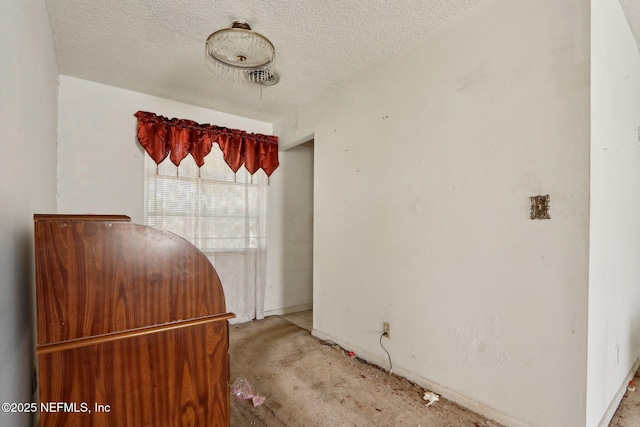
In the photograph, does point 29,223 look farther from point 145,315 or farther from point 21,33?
point 145,315

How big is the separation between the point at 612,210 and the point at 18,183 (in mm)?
2865

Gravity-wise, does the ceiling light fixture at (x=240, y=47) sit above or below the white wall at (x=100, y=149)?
above

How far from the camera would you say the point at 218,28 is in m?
2.09

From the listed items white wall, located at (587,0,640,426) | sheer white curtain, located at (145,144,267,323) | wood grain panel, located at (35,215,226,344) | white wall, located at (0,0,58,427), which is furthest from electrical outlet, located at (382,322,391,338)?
white wall, located at (0,0,58,427)

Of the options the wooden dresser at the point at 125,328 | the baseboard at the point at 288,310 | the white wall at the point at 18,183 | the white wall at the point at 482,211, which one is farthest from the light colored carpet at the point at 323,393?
the white wall at the point at 18,183

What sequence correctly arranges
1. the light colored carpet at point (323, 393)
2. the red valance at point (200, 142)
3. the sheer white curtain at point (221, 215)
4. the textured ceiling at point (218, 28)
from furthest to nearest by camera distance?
the sheer white curtain at point (221, 215), the red valance at point (200, 142), the textured ceiling at point (218, 28), the light colored carpet at point (323, 393)

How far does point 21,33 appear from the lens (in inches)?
49.1

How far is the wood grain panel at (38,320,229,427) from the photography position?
0.91 meters

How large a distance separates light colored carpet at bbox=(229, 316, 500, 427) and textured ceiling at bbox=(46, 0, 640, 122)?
245 cm

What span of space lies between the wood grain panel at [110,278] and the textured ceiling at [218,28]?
157 cm

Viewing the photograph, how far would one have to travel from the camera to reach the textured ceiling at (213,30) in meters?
1.88

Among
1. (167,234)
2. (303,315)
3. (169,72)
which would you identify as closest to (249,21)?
(169,72)

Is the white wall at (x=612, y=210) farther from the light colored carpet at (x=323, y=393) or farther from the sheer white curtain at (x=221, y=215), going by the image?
the sheer white curtain at (x=221, y=215)

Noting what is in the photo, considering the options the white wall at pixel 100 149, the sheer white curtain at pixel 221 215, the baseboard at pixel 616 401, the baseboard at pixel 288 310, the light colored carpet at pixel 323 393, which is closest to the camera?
the baseboard at pixel 616 401
